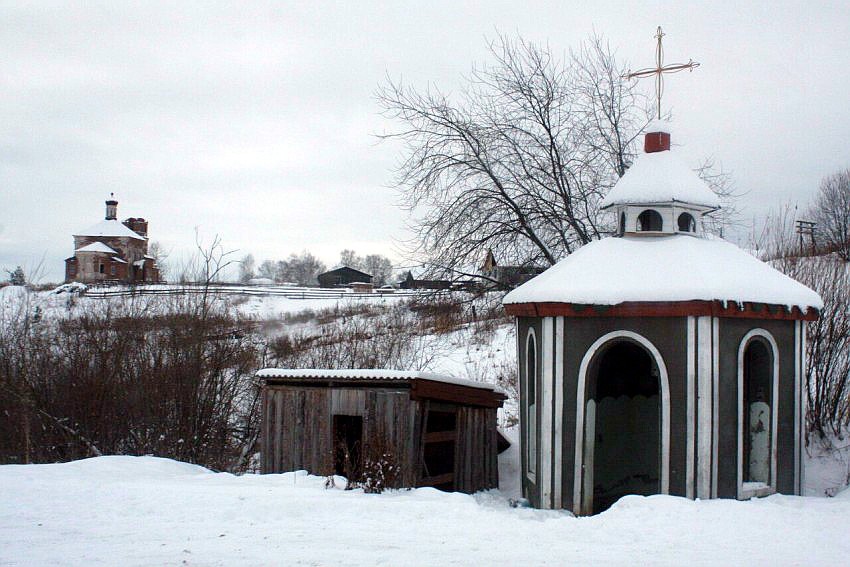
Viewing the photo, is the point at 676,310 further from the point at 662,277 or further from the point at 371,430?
the point at 371,430

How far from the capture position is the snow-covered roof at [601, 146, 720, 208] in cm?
1160

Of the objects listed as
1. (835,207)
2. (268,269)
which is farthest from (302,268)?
(835,207)

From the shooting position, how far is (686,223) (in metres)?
12.0

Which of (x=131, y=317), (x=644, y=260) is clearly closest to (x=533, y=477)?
(x=644, y=260)

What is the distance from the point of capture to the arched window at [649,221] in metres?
11.9

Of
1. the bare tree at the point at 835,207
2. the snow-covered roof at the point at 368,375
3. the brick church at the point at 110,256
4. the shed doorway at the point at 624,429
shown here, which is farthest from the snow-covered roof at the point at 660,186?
the brick church at the point at 110,256

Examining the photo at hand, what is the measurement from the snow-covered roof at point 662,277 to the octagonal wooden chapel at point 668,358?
0.08ft

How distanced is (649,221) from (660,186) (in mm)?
624

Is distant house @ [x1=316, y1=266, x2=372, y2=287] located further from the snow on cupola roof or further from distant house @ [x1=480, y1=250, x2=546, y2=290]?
the snow on cupola roof

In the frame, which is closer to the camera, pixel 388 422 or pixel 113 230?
pixel 388 422

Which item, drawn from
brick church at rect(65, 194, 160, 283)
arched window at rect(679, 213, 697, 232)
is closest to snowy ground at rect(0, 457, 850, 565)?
arched window at rect(679, 213, 697, 232)

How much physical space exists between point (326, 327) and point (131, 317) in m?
5.65

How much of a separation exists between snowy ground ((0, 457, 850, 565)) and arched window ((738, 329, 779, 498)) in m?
0.50

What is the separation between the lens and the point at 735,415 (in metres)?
10.0
